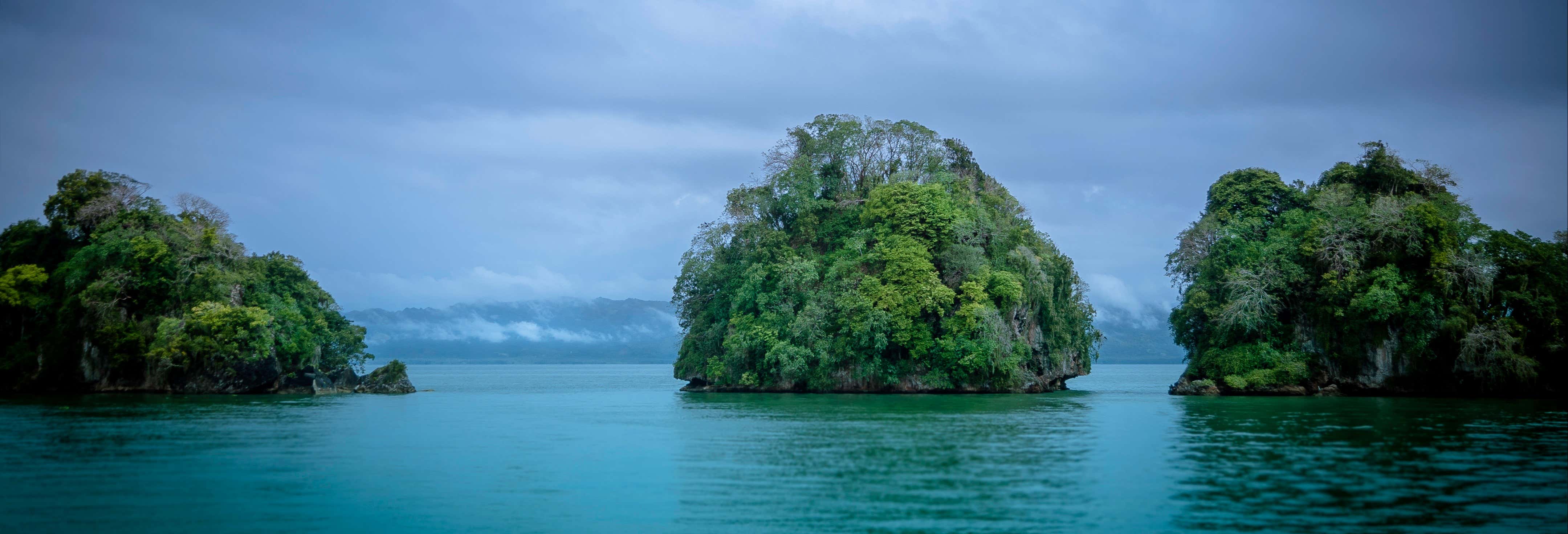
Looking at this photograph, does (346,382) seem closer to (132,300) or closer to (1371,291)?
(132,300)

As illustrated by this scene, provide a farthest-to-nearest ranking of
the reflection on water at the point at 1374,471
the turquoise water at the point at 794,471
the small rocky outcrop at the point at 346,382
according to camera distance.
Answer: the small rocky outcrop at the point at 346,382 < the turquoise water at the point at 794,471 < the reflection on water at the point at 1374,471

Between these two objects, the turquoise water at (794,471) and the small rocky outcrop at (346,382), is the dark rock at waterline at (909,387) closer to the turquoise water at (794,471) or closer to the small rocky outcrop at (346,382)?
the turquoise water at (794,471)

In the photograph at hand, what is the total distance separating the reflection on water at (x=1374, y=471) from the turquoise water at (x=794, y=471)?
0.10 meters

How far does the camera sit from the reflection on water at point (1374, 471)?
16.7 m

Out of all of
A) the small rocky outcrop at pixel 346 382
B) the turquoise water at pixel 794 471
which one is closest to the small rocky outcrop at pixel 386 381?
the small rocky outcrop at pixel 346 382

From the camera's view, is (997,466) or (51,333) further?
(51,333)

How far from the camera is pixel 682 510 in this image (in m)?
17.9

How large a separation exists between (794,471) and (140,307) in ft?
147

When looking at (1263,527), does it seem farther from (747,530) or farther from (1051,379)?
(1051,379)

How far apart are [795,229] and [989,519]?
143 ft

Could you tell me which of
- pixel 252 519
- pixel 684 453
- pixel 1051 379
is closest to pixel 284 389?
pixel 684 453

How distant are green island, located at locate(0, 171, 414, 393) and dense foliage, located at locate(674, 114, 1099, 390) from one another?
21277 mm

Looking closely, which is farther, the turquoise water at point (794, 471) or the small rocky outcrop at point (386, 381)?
the small rocky outcrop at point (386, 381)

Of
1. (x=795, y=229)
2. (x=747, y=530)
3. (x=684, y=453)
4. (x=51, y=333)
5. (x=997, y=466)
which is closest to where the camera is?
(x=747, y=530)
